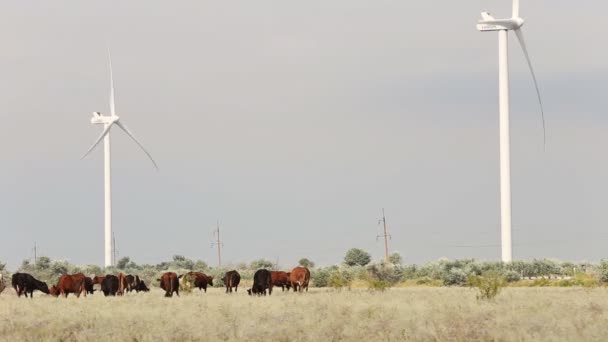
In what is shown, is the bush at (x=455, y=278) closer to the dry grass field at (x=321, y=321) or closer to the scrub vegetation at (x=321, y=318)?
the scrub vegetation at (x=321, y=318)

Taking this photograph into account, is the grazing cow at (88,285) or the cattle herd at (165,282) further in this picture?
the grazing cow at (88,285)

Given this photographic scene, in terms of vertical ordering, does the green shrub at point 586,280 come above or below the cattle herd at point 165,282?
below

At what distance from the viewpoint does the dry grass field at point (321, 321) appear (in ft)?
81.4

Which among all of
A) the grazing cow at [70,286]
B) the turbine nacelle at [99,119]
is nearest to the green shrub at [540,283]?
the grazing cow at [70,286]

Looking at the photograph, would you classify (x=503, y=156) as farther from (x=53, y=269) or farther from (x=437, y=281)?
(x=53, y=269)

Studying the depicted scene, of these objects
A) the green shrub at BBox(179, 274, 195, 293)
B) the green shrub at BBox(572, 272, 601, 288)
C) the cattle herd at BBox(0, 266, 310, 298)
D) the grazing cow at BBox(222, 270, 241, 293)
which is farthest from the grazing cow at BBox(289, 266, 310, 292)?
the green shrub at BBox(572, 272, 601, 288)

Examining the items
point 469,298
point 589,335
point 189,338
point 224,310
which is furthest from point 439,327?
point 469,298

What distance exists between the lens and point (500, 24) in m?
70.5

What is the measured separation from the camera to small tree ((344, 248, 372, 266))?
7769 centimetres

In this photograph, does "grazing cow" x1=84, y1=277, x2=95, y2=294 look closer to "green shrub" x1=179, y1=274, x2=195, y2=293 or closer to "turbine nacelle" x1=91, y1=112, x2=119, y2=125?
"green shrub" x1=179, y1=274, x2=195, y2=293

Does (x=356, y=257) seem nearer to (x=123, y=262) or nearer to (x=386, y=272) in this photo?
(x=386, y=272)

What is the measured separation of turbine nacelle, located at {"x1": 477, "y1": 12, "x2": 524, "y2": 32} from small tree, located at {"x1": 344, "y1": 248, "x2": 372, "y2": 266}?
19.5 meters

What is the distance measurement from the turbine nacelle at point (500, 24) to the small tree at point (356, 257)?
19.5 meters

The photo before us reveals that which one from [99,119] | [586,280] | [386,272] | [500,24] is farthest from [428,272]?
[99,119]
